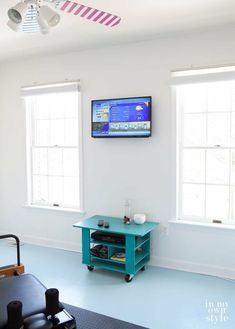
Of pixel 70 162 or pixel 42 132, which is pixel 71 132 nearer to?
pixel 70 162

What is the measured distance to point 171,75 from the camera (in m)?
3.39

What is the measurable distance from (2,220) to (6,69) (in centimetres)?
228

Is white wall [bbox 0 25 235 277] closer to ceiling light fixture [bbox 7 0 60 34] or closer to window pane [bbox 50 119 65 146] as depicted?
window pane [bbox 50 119 65 146]

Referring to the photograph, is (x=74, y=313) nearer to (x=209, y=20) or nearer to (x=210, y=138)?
(x=210, y=138)

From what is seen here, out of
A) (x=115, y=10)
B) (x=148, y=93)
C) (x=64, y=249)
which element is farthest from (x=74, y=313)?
(x=115, y=10)

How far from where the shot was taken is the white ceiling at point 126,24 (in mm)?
2630

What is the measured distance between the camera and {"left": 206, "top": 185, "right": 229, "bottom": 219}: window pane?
3.36 m

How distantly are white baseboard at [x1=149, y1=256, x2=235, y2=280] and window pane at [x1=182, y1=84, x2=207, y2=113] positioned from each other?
172cm

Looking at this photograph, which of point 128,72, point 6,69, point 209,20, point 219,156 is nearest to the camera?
point 209,20

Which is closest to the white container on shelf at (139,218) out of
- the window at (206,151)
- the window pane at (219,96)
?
the window at (206,151)

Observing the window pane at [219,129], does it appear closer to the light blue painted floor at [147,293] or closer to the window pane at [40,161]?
the light blue painted floor at [147,293]

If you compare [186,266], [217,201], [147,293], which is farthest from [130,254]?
[217,201]

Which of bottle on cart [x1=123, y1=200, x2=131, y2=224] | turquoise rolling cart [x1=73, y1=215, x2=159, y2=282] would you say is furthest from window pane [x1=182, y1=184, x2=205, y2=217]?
bottle on cart [x1=123, y1=200, x2=131, y2=224]

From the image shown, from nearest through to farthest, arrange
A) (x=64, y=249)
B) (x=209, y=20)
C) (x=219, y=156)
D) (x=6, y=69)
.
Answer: (x=209, y=20), (x=219, y=156), (x=64, y=249), (x=6, y=69)
